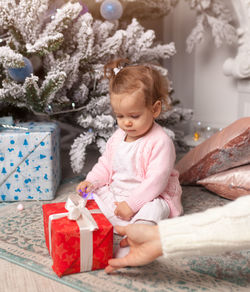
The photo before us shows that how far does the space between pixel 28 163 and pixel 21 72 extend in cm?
34

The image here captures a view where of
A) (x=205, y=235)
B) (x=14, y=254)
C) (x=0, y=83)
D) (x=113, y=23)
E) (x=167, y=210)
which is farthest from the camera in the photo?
(x=113, y=23)

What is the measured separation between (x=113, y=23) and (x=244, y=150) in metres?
0.84

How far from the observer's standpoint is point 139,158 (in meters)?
1.20

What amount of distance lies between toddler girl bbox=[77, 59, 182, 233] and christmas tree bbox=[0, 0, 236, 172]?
27 centimetres

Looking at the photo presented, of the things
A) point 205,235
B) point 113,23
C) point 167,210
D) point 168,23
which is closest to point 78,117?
point 113,23

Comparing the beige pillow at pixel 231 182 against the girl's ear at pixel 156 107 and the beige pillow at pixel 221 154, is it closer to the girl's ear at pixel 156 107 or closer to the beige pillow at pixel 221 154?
the beige pillow at pixel 221 154

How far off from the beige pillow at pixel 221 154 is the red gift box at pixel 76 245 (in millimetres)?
577

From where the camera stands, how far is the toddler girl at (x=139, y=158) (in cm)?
112

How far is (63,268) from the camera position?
91 cm

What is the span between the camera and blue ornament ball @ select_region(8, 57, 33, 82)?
1.35m

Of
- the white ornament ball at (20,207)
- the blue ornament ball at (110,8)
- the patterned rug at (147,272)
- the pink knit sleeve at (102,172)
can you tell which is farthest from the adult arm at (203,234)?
the blue ornament ball at (110,8)

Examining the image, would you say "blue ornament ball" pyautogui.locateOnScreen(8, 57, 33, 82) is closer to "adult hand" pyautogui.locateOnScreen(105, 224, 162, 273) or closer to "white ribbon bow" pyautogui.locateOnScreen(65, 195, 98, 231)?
"white ribbon bow" pyautogui.locateOnScreen(65, 195, 98, 231)

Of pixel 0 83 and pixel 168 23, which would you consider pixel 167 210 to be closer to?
pixel 0 83

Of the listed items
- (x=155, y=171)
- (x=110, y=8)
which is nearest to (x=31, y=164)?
(x=155, y=171)
